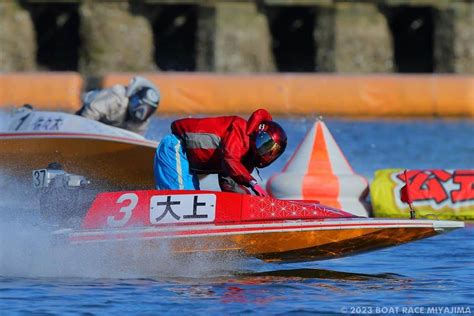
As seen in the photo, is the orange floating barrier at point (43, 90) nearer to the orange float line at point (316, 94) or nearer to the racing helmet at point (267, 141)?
the orange float line at point (316, 94)

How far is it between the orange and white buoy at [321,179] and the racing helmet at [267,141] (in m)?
3.19

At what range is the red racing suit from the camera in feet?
29.2

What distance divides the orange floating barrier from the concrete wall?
3240mm

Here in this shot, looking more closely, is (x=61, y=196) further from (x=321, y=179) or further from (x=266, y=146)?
(x=321, y=179)

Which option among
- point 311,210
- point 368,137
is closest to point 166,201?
point 311,210

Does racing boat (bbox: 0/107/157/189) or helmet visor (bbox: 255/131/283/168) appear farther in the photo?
racing boat (bbox: 0/107/157/189)

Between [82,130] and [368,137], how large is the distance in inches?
330

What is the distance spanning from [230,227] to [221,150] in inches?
23.3

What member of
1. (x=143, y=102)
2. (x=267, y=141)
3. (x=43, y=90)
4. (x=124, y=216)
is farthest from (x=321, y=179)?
(x=43, y=90)

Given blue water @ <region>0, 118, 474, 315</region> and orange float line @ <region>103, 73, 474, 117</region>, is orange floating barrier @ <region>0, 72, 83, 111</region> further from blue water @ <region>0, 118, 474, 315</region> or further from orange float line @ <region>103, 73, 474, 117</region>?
blue water @ <region>0, 118, 474, 315</region>

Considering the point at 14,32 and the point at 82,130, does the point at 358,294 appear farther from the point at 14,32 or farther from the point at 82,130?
the point at 14,32

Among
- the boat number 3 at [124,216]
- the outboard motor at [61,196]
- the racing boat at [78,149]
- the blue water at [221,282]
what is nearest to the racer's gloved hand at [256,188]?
the blue water at [221,282]

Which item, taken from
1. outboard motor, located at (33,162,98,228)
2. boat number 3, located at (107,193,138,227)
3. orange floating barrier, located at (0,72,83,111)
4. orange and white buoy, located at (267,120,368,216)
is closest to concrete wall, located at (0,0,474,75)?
orange floating barrier, located at (0,72,83,111)

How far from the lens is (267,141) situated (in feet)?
29.1
